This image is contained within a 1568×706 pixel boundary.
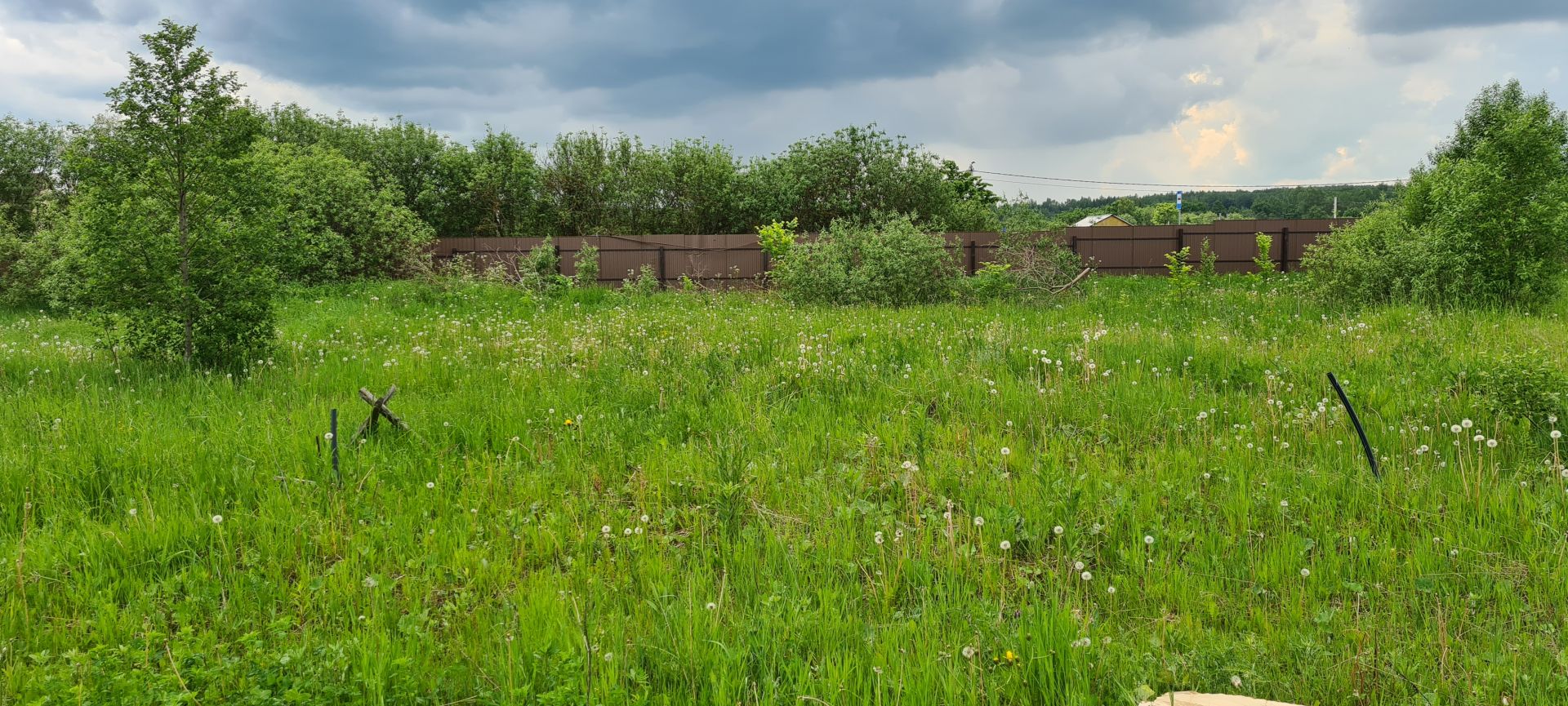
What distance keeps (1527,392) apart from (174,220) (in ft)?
38.5

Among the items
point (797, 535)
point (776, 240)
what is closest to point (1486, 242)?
point (797, 535)

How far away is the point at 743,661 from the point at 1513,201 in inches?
582

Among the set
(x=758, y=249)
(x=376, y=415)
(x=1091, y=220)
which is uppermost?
(x=1091, y=220)

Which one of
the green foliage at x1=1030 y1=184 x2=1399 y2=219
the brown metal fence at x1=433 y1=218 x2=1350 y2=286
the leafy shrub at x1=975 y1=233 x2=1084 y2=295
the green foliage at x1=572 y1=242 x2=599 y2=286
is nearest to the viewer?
the leafy shrub at x1=975 y1=233 x2=1084 y2=295

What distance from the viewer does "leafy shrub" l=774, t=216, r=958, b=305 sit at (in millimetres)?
15992

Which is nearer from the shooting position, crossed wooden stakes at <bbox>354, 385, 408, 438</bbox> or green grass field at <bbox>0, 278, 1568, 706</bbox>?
green grass field at <bbox>0, 278, 1568, 706</bbox>

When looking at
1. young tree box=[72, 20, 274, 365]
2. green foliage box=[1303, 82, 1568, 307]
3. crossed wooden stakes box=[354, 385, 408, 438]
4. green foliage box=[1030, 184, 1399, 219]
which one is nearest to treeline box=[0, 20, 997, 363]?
young tree box=[72, 20, 274, 365]

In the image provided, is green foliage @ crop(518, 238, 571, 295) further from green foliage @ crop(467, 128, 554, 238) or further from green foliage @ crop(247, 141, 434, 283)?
green foliage @ crop(467, 128, 554, 238)

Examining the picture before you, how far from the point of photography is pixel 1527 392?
17.8ft

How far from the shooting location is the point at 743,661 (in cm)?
304

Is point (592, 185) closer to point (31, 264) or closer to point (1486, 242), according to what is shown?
point (31, 264)

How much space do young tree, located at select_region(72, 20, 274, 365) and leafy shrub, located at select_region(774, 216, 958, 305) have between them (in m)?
9.74

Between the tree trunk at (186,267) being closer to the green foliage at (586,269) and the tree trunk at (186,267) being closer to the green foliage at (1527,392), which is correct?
the green foliage at (1527,392)

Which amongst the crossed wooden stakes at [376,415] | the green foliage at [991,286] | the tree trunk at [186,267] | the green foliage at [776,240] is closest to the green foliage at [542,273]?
the green foliage at [776,240]
